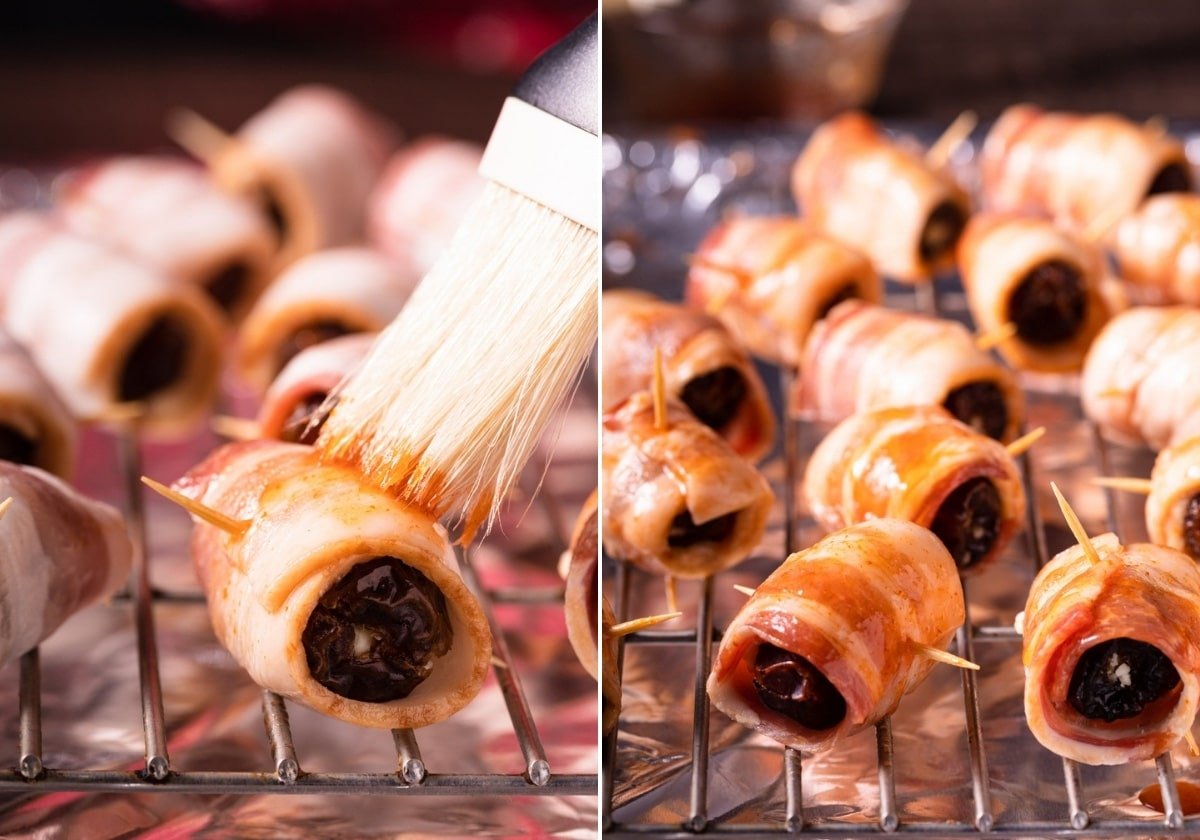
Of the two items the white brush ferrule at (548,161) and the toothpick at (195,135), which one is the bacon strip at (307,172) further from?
the white brush ferrule at (548,161)

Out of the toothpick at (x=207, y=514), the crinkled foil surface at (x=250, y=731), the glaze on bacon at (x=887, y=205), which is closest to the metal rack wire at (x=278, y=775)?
the crinkled foil surface at (x=250, y=731)

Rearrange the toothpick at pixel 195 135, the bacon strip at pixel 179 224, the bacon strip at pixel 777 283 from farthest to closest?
the toothpick at pixel 195 135 → the bacon strip at pixel 179 224 → the bacon strip at pixel 777 283

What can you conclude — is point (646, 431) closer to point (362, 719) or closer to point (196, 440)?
point (362, 719)

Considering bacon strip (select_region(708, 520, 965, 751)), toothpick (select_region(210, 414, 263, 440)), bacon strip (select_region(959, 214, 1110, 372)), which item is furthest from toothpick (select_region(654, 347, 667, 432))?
bacon strip (select_region(959, 214, 1110, 372))

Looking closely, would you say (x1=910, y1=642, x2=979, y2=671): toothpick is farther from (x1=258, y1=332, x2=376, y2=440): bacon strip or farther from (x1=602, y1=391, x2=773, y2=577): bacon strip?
(x1=258, y1=332, x2=376, y2=440): bacon strip

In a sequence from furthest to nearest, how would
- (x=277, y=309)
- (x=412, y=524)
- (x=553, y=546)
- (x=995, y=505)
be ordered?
(x=277, y=309) < (x=553, y=546) < (x=995, y=505) < (x=412, y=524)

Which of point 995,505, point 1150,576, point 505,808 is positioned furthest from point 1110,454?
point 505,808

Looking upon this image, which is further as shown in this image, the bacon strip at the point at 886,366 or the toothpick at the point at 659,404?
the bacon strip at the point at 886,366

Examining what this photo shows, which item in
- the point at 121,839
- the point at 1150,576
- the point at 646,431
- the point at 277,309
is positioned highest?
the point at 277,309
